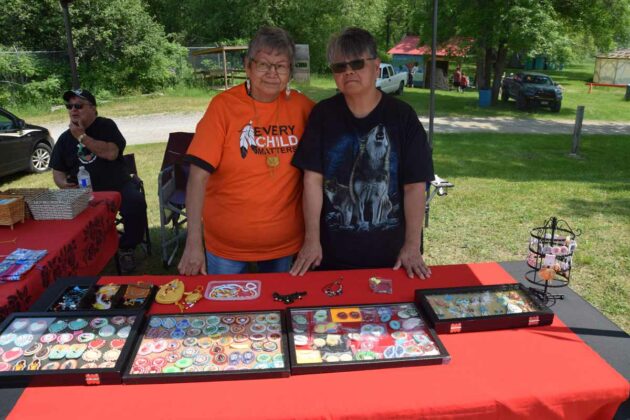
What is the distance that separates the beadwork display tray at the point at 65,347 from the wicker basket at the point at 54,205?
1382mm

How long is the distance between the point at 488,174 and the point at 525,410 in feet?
21.5

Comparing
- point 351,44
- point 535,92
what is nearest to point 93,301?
Answer: point 351,44

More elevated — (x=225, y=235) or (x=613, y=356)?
(x=225, y=235)

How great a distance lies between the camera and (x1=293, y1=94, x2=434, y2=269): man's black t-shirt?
192cm

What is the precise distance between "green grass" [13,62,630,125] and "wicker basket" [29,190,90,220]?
1099cm

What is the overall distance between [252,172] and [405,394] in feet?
3.47

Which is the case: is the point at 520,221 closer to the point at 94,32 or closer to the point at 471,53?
the point at 471,53

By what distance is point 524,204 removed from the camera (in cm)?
573

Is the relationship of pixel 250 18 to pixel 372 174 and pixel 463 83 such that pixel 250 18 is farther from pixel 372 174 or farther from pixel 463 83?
pixel 372 174

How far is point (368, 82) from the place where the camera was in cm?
186

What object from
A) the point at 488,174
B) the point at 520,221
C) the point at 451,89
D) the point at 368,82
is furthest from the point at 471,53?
the point at 368,82

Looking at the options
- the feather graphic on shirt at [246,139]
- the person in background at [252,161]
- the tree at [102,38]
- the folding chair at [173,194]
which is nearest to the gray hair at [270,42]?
the person in background at [252,161]

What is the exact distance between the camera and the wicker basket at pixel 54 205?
278 cm

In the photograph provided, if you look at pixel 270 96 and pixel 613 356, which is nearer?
pixel 613 356
